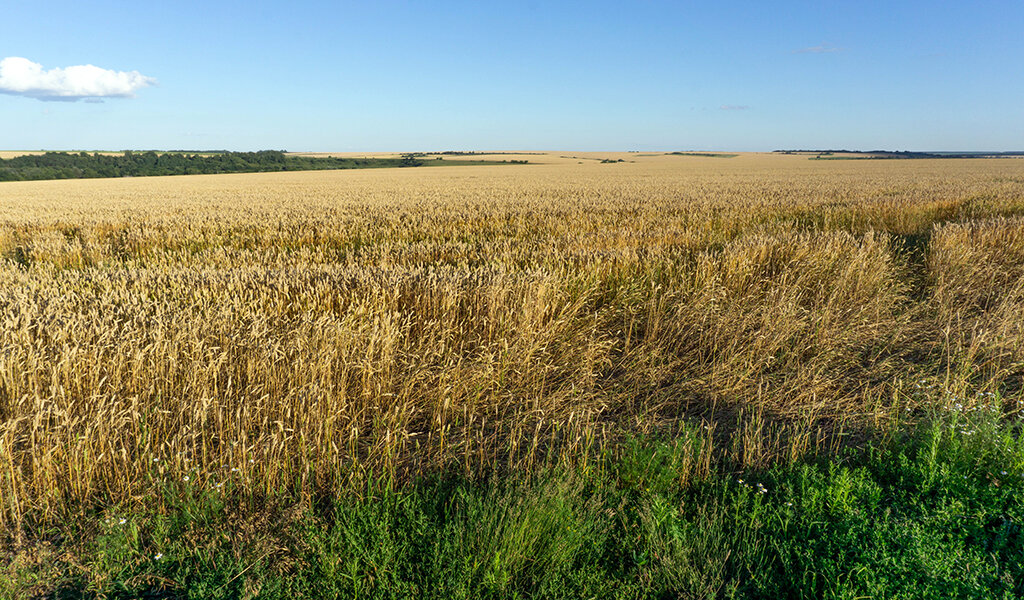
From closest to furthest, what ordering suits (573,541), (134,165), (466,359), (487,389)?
(573,541) → (487,389) → (466,359) → (134,165)

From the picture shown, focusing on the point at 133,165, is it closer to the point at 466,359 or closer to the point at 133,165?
the point at 133,165

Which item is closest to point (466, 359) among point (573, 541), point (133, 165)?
point (573, 541)

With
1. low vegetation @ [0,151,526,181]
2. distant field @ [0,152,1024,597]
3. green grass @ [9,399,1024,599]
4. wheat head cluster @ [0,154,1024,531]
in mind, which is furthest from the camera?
low vegetation @ [0,151,526,181]

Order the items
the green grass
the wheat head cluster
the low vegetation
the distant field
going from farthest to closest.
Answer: the low vegetation < the wheat head cluster < the distant field < the green grass

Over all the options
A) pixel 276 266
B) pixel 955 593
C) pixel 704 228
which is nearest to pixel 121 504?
pixel 955 593

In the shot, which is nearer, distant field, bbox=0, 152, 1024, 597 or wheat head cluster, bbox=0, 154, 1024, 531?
distant field, bbox=0, 152, 1024, 597

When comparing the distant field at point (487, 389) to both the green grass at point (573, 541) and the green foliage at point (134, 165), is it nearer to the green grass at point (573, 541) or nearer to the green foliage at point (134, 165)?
the green grass at point (573, 541)

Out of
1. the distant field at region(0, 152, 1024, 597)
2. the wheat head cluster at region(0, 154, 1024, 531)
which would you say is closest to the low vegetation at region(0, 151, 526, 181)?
the wheat head cluster at region(0, 154, 1024, 531)

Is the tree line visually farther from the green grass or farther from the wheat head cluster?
the green grass

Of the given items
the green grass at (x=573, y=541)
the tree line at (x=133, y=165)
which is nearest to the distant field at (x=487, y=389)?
the green grass at (x=573, y=541)

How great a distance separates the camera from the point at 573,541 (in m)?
2.30

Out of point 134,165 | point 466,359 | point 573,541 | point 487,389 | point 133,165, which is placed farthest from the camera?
point 134,165

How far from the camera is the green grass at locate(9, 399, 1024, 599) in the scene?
2164 millimetres

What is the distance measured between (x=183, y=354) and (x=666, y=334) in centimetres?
407
